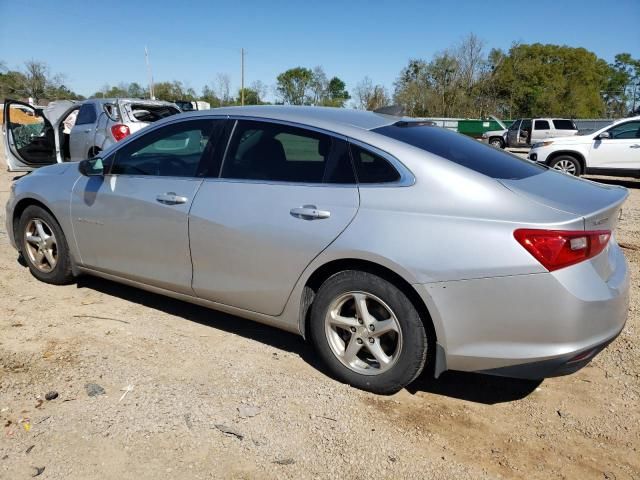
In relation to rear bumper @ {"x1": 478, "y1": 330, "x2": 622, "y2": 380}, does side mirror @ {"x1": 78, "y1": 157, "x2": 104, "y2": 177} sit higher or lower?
higher

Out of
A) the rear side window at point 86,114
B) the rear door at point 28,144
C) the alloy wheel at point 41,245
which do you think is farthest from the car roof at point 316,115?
the rear door at point 28,144

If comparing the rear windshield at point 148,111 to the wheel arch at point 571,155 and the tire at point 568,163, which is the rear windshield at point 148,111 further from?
the tire at point 568,163

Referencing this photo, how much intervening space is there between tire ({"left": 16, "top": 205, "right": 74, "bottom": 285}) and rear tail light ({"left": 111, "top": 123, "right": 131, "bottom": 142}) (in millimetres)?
5319

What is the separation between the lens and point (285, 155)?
131 inches

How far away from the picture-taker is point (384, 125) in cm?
326

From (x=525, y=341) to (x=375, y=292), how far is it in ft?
2.56

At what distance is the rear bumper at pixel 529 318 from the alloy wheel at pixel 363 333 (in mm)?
292

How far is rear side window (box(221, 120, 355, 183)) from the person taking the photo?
308 centimetres

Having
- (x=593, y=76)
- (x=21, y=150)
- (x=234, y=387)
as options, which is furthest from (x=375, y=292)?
(x=593, y=76)

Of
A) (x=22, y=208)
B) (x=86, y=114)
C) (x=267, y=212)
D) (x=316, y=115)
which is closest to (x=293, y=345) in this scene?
(x=267, y=212)

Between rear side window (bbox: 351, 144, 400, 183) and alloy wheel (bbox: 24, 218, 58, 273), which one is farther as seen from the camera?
alloy wheel (bbox: 24, 218, 58, 273)

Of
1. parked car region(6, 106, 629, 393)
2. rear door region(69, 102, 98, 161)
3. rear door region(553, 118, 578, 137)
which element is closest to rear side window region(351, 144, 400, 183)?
parked car region(6, 106, 629, 393)

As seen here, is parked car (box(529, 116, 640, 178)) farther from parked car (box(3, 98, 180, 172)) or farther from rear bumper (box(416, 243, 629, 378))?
rear bumper (box(416, 243, 629, 378))

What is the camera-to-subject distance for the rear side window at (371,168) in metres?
2.89
